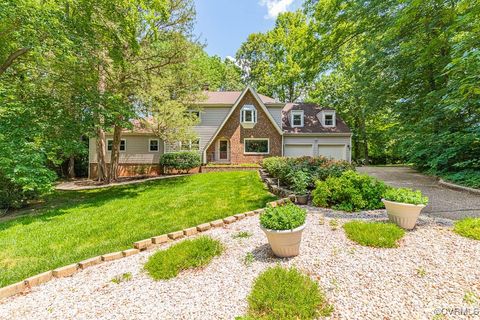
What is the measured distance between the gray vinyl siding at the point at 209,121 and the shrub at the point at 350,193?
44.8ft

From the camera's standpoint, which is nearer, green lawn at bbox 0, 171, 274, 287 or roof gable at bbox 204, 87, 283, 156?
green lawn at bbox 0, 171, 274, 287

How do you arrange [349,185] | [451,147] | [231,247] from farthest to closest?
[451,147]
[349,185]
[231,247]

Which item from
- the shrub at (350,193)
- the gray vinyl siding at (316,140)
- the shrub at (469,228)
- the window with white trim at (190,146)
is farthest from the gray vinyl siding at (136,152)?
the shrub at (469,228)

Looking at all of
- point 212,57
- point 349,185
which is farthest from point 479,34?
point 212,57

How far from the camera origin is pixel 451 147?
29.2 ft

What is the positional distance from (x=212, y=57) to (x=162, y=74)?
842 inches

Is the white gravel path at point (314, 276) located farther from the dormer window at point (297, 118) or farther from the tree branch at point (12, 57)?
the dormer window at point (297, 118)

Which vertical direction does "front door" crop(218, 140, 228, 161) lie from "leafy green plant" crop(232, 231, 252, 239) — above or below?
above

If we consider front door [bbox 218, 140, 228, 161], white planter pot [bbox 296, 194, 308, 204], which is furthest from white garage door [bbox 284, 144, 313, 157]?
white planter pot [bbox 296, 194, 308, 204]

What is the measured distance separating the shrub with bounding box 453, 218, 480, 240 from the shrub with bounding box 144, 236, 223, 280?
407 cm

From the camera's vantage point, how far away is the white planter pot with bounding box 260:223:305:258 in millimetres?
3250

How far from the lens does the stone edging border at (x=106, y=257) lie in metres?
3.14

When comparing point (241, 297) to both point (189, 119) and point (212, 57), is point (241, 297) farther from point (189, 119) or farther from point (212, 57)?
point (212, 57)

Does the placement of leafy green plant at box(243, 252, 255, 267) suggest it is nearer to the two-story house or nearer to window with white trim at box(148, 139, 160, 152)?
the two-story house
